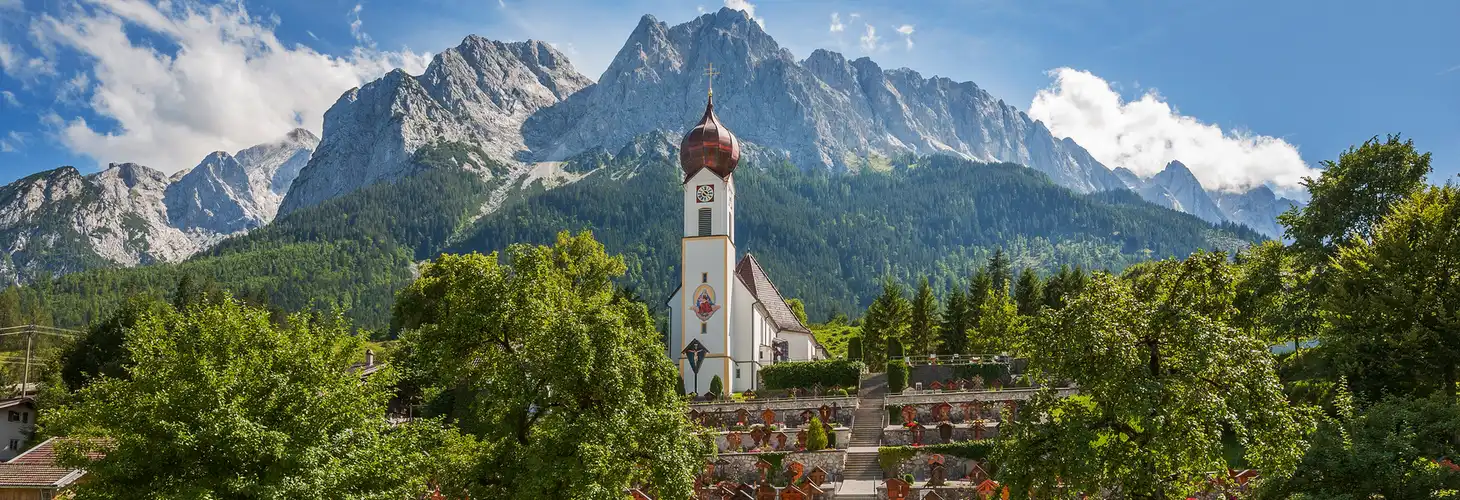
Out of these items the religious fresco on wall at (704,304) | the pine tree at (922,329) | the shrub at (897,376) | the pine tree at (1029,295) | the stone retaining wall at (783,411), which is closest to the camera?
the stone retaining wall at (783,411)

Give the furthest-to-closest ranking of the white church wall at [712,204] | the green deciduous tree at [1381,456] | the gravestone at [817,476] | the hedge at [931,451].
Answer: the white church wall at [712,204]
the hedge at [931,451]
the gravestone at [817,476]
the green deciduous tree at [1381,456]

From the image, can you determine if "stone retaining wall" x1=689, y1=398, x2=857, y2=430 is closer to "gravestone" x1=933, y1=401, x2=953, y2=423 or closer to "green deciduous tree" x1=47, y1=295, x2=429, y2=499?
"gravestone" x1=933, y1=401, x2=953, y2=423

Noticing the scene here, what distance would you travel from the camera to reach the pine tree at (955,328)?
217 feet

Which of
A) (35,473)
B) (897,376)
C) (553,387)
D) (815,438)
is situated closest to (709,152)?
(897,376)

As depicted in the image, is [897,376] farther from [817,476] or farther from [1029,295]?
[1029,295]

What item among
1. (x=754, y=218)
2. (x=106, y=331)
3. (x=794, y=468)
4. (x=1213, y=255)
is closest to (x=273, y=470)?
(x=1213, y=255)

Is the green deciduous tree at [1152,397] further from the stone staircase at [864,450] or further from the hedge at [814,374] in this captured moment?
the hedge at [814,374]

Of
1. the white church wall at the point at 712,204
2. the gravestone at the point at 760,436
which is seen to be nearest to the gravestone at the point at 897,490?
the gravestone at the point at 760,436

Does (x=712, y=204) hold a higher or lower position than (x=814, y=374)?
higher

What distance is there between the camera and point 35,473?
114ft

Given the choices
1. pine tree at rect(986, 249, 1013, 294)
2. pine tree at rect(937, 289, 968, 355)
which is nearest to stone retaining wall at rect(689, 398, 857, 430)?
pine tree at rect(937, 289, 968, 355)

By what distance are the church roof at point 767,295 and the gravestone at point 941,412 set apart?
22111 millimetres

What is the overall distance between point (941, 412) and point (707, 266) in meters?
20.1

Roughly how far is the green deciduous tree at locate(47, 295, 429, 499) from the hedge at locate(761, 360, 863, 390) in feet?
104
